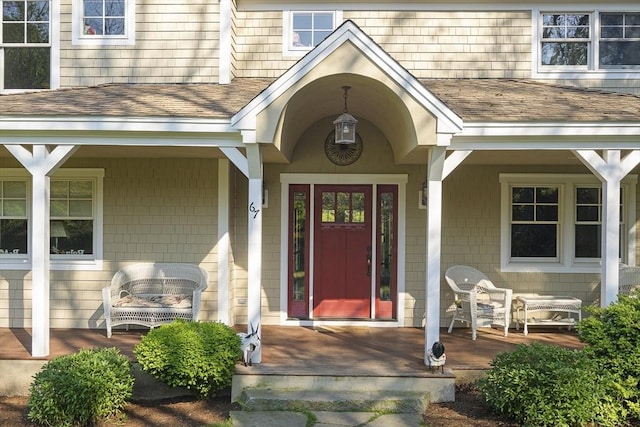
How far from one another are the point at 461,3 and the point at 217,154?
14.5 ft

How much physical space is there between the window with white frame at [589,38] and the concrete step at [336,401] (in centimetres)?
581

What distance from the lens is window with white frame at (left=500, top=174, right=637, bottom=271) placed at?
8.77 meters

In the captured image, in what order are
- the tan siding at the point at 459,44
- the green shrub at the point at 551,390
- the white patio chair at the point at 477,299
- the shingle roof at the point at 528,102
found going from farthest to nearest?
1. the tan siding at the point at 459,44
2. the white patio chair at the point at 477,299
3. the shingle roof at the point at 528,102
4. the green shrub at the point at 551,390

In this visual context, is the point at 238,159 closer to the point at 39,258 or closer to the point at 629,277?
the point at 39,258

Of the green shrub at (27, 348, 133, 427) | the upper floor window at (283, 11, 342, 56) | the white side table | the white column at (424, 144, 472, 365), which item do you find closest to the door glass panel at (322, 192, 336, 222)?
the upper floor window at (283, 11, 342, 56)

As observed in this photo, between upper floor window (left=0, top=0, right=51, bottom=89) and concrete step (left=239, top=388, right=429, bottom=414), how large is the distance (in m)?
5.92

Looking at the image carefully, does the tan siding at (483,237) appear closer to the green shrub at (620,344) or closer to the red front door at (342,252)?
the red front door at (342,252)

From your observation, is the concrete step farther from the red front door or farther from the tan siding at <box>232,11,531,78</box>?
the tan siding at <box>232,11,531,78</box>

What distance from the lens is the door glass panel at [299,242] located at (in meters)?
8.95

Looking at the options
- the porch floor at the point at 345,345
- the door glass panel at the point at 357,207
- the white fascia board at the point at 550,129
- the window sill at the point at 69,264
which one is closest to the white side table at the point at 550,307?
the porch floor at the point at 345,345

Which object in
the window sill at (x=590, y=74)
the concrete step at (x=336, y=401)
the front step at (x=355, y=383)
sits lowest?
the concrete step at (x=336, y=401)

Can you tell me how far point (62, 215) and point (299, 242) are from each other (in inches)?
138

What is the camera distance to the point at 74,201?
28.1ft

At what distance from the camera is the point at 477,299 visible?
28.0 ft
